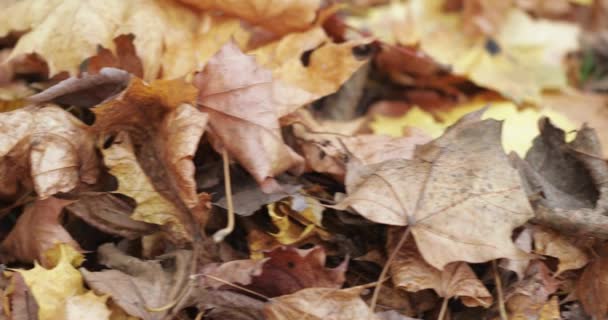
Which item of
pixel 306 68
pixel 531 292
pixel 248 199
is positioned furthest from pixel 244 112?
pixel 531 292

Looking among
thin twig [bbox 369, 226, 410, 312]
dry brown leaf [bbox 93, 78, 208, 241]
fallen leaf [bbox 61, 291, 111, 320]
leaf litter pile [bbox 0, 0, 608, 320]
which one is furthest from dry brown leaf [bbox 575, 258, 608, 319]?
fallen leaf [bbox 61, 291, 111, 320]

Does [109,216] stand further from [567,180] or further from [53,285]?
[567,180]

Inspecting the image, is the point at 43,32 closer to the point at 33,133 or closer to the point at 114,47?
the point at 114,47

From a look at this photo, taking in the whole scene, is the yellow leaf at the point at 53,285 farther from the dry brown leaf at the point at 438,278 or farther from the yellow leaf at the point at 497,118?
the yellow leaf at the point at 497,118

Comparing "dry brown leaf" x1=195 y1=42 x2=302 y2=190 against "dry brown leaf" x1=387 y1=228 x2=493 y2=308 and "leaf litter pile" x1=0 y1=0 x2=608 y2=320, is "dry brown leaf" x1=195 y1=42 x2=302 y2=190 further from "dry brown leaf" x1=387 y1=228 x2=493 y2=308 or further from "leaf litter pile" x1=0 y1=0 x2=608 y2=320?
"dry brown leaf" x1=387 y1=228 x2=493 y2=308

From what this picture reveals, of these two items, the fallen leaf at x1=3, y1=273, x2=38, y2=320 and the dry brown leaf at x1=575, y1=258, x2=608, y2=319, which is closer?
the fallen leaf at x1=3, y1=273, x2=38, y2=320
